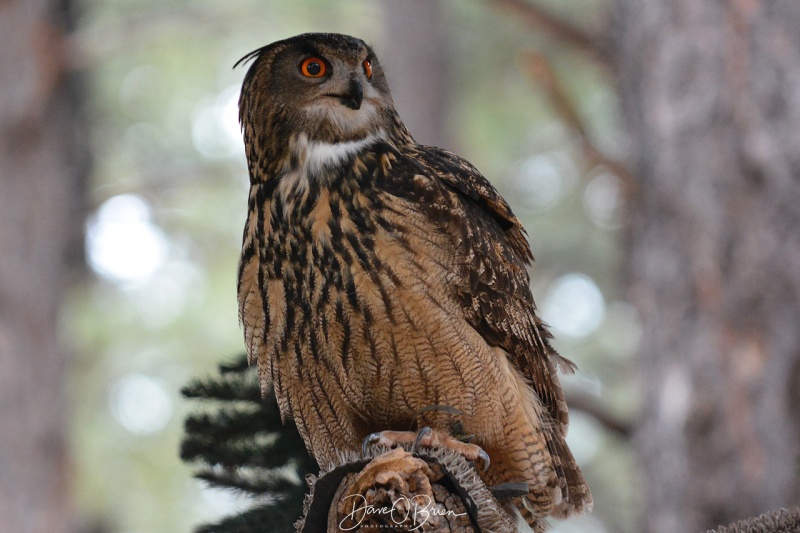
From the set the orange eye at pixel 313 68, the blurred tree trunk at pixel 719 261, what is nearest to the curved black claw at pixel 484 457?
the orange eye at pixel 313 68

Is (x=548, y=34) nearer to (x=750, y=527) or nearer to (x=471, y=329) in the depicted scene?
(x=471, y=329)

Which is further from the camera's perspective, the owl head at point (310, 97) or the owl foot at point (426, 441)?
the owl head at point (310, 97)

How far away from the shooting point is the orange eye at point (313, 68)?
7.25 ft

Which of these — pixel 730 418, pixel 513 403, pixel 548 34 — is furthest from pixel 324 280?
pixel 548 34

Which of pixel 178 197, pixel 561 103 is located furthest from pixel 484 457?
pixel 178 197

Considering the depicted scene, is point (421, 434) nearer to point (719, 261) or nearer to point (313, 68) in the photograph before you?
point (313, 68)

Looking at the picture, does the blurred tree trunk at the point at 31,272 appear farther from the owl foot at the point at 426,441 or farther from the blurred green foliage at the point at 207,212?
the owl foot at the point at 426,441

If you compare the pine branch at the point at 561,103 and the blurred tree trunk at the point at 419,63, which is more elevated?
the blurred tree trunk at the point at 419,63

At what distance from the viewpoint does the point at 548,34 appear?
17.0 ft

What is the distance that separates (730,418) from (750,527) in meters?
2.61

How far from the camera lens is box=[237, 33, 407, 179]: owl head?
2197mm
